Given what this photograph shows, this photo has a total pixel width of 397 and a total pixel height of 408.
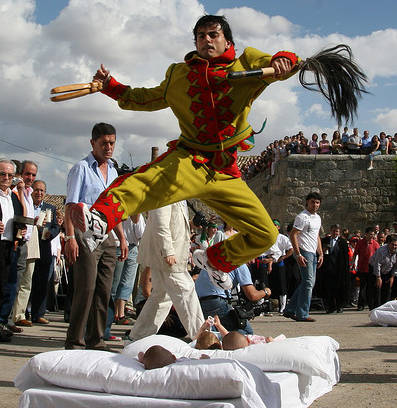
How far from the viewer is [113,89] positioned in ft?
15.9

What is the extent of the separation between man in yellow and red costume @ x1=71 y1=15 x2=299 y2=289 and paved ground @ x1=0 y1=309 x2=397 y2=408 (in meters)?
A: 1.29

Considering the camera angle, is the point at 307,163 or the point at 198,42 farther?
the point at 307,163

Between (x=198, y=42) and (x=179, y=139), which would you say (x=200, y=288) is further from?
(x=198, y=42)

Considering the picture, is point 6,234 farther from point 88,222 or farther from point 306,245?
point 306,245

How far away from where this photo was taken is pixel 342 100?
4.75 m

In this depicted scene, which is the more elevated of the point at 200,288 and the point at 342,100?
the point at 342,100

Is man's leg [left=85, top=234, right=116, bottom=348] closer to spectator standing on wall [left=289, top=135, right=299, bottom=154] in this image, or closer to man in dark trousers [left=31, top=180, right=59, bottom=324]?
man in dark trousers [left=31, top=180, right=59, bottom=324]

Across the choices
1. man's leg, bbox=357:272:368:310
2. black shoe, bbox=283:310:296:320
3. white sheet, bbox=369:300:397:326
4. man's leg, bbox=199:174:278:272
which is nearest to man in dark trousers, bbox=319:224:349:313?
man's leg, bbox=357:272:368:310

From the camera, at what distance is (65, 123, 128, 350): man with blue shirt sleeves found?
5.52 metres

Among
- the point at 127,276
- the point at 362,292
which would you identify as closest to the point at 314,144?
Answer: the point at 362,292

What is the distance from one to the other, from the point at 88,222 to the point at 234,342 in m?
1.71

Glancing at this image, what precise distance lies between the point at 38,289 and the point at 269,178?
75.1 feet

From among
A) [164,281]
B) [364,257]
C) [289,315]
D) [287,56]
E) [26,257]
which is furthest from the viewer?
[364,257]

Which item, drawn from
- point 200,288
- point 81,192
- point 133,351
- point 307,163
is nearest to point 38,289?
point 200,288
